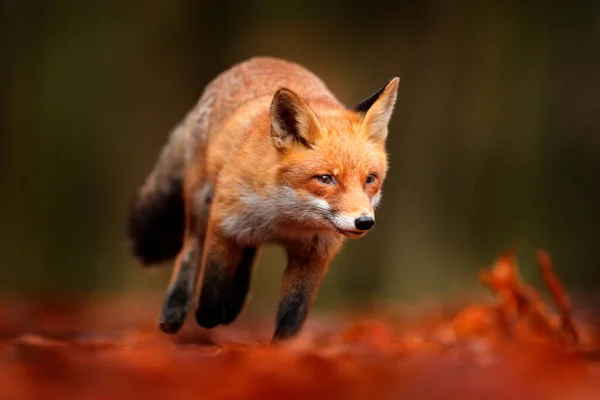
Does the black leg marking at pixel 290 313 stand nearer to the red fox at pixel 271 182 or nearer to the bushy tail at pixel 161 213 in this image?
the red fox at pixel 271 182

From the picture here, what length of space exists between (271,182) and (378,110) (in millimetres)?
694

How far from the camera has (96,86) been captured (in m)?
12.2

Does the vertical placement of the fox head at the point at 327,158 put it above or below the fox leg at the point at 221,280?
above

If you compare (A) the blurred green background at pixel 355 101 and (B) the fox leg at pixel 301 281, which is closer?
(B) the fox leg at pixel 301 281

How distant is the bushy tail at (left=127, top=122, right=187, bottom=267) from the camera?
5621 millimetres

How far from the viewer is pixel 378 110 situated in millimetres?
4320

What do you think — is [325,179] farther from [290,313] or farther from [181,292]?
[181,292]

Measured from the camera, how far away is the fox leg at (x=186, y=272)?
5.18m

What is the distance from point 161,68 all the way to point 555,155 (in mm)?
5867

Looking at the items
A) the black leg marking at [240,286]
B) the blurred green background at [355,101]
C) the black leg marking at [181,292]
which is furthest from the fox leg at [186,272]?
the blurred green background at [355,101]

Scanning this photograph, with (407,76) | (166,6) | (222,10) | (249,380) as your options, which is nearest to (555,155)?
(407,76)

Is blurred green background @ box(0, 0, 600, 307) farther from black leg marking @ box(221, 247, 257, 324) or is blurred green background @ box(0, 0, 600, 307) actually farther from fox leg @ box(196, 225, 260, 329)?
fox leg @ box(196, 225, 260, 329)

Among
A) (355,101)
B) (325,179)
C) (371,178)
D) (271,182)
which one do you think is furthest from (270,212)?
(355,101)

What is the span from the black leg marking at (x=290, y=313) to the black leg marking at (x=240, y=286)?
54 centimetres
